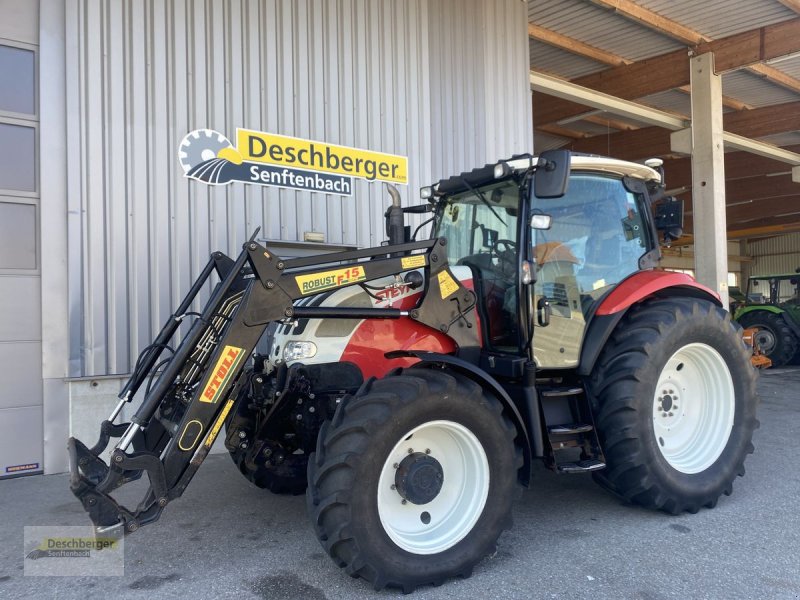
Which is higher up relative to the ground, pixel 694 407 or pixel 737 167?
pixel 737 167

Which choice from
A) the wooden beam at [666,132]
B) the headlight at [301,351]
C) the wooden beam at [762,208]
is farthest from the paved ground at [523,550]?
the wooden beam at [762,208]

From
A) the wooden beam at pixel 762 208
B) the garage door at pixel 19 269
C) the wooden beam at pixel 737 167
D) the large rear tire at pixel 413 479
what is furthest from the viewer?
the wooden beam at pixel 762 208

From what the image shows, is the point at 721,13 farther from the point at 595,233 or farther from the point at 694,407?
the point at 694,407

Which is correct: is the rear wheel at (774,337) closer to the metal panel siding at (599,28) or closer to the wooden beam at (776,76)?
the wooden beam at (776,76)

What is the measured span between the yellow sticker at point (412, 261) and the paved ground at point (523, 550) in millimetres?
1726

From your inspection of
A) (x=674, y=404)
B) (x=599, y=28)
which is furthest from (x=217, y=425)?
(x=599, y=28)

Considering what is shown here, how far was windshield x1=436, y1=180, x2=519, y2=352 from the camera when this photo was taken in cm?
396

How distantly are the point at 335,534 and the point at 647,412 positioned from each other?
2.16 m

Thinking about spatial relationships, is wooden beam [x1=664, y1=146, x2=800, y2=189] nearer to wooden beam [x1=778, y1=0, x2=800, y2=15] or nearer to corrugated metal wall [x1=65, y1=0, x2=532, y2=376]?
wooden beam [x1=778, y1=0, x2=800, y2=15]

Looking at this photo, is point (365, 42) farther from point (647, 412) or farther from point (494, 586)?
point (494, 586)

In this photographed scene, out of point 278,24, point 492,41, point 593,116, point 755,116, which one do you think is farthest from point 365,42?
point 755,116

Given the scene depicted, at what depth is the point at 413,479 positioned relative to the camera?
3.23 meters

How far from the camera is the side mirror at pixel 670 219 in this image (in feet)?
14.8

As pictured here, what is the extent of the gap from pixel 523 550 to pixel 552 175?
2.18 m
